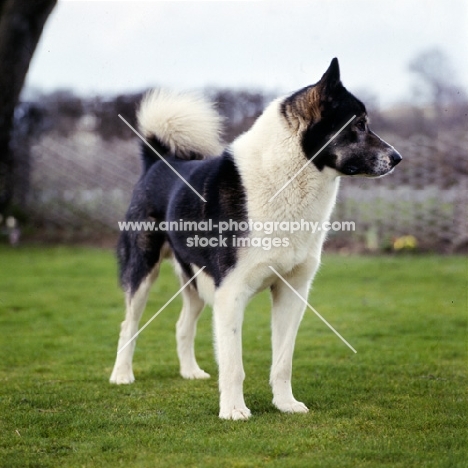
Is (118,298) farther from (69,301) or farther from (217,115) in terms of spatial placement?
(217,115)

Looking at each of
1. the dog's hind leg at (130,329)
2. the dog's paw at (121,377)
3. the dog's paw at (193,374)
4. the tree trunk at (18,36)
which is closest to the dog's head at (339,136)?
the dog's hind leg at (130,329)

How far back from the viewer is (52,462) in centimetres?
285

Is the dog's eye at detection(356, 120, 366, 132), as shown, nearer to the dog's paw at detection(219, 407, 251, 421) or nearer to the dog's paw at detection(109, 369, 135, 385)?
the dog's paw at detection(219, 407, 251, 421)

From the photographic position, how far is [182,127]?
456 centimetres

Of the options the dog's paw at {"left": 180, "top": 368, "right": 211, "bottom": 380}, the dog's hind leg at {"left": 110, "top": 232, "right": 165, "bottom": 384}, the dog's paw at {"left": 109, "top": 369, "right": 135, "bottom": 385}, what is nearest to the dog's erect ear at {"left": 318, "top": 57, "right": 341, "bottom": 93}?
the dog's hind leg at {"left": 110, "top": 232, "right": 165, "bottom": 384}

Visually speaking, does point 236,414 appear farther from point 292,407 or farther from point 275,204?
point 275,204

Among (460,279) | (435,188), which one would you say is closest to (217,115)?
(460,279)

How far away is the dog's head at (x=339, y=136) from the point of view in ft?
11.3

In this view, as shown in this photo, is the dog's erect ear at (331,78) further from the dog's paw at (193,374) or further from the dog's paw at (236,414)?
the dog's paw at (193,374)

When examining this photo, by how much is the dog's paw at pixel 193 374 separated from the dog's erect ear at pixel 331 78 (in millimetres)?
2020

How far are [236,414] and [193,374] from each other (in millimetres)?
1069

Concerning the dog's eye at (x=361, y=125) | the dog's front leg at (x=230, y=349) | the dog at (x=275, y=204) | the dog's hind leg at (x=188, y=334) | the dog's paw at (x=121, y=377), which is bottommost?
the dog's paw at (x=121, y=377)

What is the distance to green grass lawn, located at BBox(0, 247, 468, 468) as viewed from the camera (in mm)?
2963

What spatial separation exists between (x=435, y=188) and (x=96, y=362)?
705 centimetres
